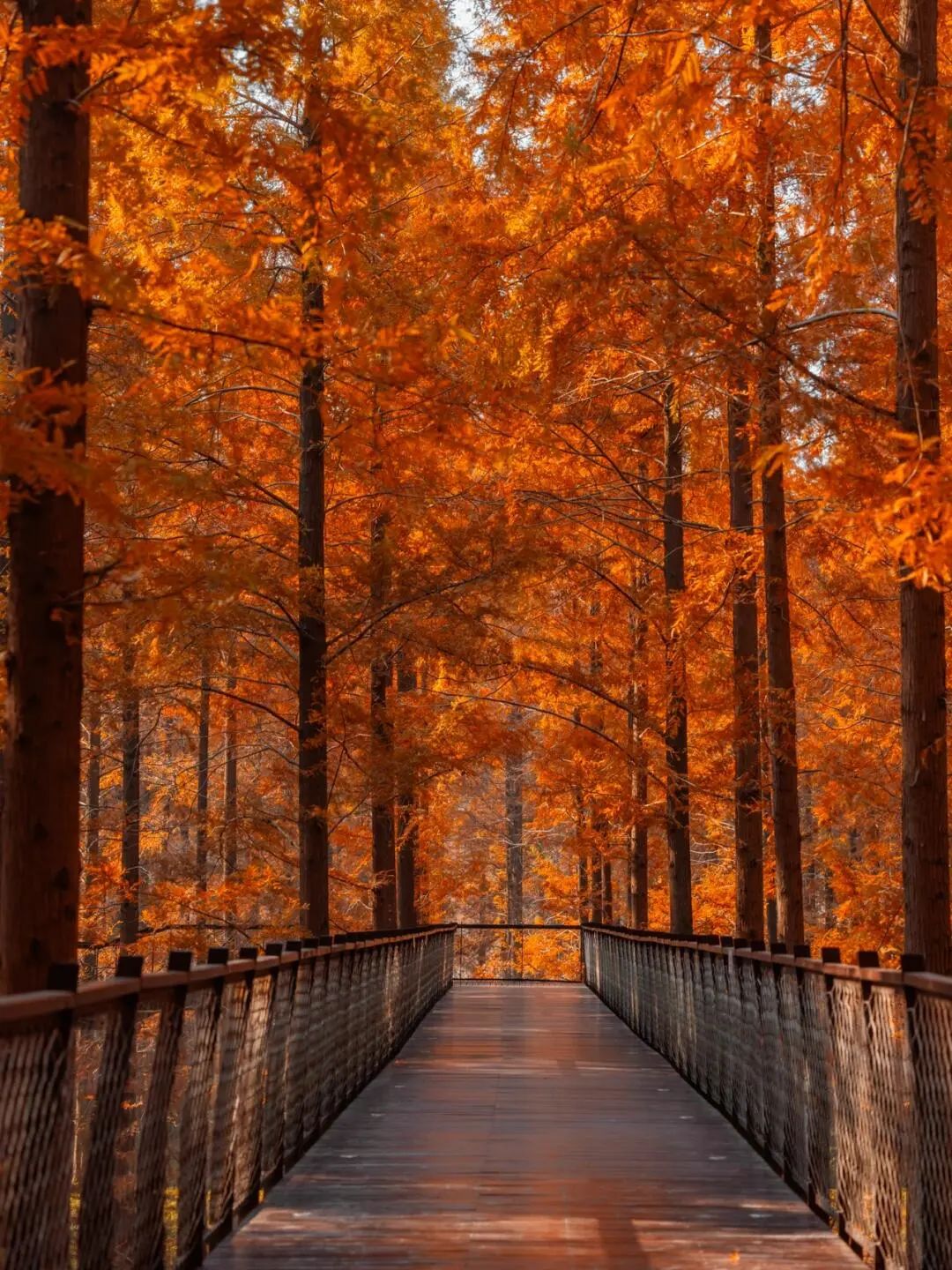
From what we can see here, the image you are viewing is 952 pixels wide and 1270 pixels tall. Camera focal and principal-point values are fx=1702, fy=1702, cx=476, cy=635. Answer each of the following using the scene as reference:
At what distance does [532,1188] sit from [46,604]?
3.66 metres

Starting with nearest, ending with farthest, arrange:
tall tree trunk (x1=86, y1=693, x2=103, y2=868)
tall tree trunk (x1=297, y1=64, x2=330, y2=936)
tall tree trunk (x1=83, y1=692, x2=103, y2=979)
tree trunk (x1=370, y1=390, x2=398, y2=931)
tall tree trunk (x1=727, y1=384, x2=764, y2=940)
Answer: tall tree trunk (x1=297, y1=64, x2=330, y2=936)
tree trunk (x1=370, y1=390, x2=398, y2=931)
tall tree trunk (x1=727, y1=384, x2=764, y2=940)
tall tree trunk (x1=83, y1=692, x2=103, y2=979)
tall tree trunk (x1=86, y1=693, x2=103, y2=868)

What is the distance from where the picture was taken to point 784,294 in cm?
966

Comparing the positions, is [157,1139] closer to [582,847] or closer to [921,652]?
[921,652]

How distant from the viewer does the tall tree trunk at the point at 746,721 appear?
18531 millimetres

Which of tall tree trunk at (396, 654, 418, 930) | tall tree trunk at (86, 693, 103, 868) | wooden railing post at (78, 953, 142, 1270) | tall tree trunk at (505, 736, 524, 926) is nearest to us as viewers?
wooden railing post at (78, 953, 142, 1270)

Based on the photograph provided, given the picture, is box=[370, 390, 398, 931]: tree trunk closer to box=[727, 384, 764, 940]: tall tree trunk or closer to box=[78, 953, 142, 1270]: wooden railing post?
box=[727, 384, 764, 940]: tall tree trunk

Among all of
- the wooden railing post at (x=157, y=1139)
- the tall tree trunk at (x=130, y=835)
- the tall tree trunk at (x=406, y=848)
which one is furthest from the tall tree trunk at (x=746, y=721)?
the wooden railing post at (x=157, y=1139)

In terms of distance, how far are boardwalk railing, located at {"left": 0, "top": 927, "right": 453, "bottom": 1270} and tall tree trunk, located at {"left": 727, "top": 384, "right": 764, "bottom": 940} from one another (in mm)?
8998

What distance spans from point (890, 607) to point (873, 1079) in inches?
532

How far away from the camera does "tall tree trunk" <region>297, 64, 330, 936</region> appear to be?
17750 millimetres

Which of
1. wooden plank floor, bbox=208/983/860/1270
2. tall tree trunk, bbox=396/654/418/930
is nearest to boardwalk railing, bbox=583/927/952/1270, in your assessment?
wooden plank floor, bbox=208/983/860/1270

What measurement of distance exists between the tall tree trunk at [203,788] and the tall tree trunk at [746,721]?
19.5 feet

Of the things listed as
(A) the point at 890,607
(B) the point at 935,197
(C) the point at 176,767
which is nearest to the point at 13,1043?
(B) the point at 935,197

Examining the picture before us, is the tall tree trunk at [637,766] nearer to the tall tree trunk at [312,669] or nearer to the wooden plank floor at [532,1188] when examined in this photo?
the tall tree trunk at [312,669]
